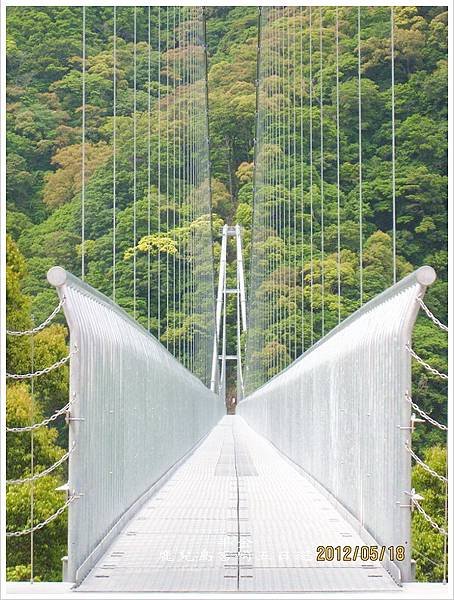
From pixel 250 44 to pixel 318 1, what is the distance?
35112 mm

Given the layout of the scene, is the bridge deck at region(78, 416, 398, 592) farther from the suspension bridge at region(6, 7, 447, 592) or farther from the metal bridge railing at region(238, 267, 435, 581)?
the metal bridge railing at region(238, 267, 435, 581)

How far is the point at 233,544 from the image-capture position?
23.3 ft

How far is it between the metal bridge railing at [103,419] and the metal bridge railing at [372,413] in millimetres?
1367

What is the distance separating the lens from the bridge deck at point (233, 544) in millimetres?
5645

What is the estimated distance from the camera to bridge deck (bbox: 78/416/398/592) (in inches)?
222

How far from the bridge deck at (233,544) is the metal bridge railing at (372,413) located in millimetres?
199

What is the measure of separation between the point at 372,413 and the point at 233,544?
3.52 ft

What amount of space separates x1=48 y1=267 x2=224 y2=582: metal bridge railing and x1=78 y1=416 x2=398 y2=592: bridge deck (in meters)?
0.16
